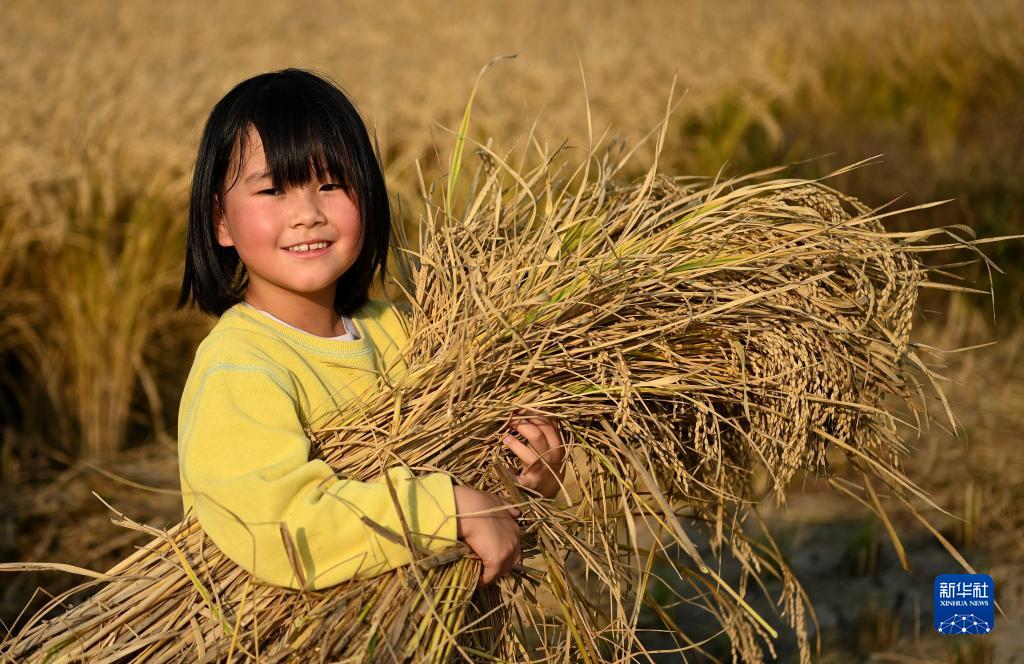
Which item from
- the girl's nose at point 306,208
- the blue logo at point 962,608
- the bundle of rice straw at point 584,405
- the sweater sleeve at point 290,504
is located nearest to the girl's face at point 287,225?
the girl's nose at point 306,208

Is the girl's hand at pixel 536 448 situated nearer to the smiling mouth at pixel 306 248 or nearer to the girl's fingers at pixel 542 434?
the girl's fingers at pixel 542 434

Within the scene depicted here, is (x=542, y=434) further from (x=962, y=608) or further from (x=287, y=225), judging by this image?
(x=962, y=608)

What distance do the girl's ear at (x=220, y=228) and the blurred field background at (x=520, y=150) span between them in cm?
42

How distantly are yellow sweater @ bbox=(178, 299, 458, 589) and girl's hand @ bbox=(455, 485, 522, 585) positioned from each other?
22 millimetres

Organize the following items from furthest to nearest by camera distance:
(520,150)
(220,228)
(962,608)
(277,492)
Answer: (520,150)
(962,608)
(220,228)
(277,492)

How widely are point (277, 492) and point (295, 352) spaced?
0.31m

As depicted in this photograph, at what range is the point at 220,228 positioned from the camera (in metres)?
1.73

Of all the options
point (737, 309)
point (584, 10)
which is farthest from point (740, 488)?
point (584, 10)

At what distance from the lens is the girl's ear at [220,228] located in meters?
1.70

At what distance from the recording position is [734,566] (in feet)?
9.53

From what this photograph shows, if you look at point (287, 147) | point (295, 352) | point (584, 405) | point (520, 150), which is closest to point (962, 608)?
point (584, 405)

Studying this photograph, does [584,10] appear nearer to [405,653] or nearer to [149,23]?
[149,23]

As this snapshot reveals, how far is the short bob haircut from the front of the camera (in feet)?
5.21

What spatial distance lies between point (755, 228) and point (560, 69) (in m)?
4.26
